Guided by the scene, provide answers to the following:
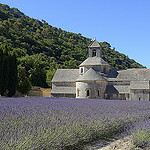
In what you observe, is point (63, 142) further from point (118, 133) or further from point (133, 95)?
point (133, 95)

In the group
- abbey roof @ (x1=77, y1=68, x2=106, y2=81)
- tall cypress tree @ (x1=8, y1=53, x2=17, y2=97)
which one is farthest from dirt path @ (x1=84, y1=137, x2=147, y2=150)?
abbey roof @ (x1=77, y1=68, x2=106, y2=81)

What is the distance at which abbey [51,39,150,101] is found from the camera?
3284 centimetres

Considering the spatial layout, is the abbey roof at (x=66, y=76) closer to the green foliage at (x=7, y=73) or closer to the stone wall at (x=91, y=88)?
the stone wall at (x=91, y=88)

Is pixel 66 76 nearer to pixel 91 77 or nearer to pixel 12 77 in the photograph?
pixel 91 77

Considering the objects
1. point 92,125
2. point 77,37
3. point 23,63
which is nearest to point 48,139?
point 92,125

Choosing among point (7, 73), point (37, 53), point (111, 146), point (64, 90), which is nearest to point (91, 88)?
point (64, 90)

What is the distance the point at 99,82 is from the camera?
1305 inches

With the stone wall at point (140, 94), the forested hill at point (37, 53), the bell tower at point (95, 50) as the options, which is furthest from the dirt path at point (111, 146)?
the forested hill at point (37, 53)

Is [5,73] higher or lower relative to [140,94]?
higher

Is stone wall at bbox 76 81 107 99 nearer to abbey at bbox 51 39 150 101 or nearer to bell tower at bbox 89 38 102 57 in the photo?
abbey at bbox 51 39 150 101

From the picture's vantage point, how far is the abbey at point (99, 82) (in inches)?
1293

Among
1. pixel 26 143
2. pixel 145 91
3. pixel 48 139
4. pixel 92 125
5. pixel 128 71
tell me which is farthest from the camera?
pixel 128 71

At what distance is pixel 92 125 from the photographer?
6.64m

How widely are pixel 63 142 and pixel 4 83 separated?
24339 mm
